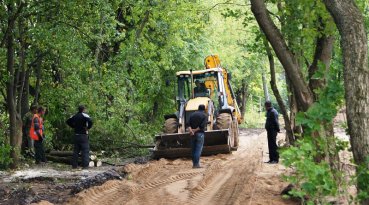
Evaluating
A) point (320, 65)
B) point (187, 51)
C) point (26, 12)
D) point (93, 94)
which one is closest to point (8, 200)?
point (26, 12)

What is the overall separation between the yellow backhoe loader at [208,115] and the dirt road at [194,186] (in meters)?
1.53

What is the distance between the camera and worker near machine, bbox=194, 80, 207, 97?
19.6m

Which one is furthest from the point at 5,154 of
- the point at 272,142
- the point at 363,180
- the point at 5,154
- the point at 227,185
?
the point at 363,180

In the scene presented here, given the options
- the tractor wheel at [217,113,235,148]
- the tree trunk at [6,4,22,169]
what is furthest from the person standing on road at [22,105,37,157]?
the tractor wheel at [217,113,235,148]

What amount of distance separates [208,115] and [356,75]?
1141 centimetres

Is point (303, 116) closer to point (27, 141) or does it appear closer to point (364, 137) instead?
point (364, 137)

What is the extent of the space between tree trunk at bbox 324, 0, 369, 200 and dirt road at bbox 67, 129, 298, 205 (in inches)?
140

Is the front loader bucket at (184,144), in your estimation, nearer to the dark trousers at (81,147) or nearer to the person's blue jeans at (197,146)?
the person's blue jeans at (197,146)

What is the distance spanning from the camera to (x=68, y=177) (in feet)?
46.3

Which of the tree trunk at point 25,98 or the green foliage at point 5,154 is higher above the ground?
the tree trunk at point 25,98

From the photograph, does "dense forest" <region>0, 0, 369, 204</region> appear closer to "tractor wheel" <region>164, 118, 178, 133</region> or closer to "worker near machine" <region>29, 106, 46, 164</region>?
"worker near machine" <region>29, 106, 46, 164</region>

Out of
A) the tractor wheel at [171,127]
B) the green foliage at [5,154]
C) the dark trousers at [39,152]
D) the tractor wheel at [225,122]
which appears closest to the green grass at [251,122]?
the tractor wheel at [225,122]

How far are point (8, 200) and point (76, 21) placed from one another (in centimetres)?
641

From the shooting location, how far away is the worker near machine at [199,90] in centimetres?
1962
